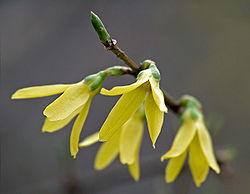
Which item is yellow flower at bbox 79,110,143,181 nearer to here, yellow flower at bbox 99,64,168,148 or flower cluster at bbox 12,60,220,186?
flower cluster at bbox 12,60,220,186

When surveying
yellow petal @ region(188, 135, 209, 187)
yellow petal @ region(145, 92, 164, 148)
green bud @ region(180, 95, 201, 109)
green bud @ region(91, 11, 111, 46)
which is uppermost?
green bud @ region(91, 11, 111, 46)

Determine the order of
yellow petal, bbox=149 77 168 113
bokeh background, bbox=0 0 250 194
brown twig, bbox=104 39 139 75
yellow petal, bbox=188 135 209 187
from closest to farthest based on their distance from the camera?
yellow petal, bbox=149 77 168 113 → brown twig, bbox=104 39 139 75 → yellow petal, bbox=188 135 209 187 → bokeh background, bbox=0 0 250 194

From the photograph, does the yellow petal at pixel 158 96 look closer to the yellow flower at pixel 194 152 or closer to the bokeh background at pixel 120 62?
the yellow flower at pixel 194 152

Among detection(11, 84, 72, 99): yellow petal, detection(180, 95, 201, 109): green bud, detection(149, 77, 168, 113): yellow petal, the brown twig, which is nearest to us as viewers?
detection(149, 77, 168, 113): yellow petal

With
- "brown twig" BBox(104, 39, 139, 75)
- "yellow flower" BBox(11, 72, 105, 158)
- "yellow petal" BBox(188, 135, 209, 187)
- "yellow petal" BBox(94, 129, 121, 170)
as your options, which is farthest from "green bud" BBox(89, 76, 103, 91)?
"yellow petal" BBox(188, 135, 209, 187)

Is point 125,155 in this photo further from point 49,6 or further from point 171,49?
point 49,6

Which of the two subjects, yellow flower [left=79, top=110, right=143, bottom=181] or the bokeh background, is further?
the bokeh background

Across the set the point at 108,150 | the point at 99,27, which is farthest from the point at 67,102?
the point at 108,150
